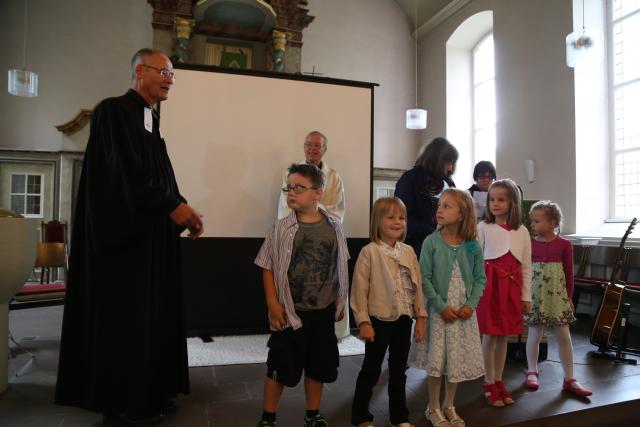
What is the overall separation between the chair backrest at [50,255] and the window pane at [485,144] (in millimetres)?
7702

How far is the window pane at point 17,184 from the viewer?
8.38m

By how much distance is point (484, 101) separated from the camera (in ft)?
31.1

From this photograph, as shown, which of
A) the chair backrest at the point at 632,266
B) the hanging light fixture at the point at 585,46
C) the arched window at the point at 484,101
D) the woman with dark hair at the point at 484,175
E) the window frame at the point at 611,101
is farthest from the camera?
the arched window at the point at 484,101

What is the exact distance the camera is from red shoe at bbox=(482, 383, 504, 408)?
2.47 meters

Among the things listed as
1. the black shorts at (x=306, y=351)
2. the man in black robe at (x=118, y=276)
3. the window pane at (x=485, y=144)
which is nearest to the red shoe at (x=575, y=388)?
the black shorts at (x=306, y=351)

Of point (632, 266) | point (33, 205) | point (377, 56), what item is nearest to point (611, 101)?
point (632, 266)

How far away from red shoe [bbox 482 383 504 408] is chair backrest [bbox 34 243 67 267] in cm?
375

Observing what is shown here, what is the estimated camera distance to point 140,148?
2.12 meters

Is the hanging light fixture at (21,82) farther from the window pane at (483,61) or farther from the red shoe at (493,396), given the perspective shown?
the window pane at (483,61)

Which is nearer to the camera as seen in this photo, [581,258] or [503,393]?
[503,393]

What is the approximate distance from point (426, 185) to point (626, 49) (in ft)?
17.7

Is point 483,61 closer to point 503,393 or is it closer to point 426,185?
point 426,185

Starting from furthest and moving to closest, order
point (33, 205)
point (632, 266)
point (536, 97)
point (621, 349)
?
point (33, 205)
point (536, 97)
point (632, 266)
point (621, 349)

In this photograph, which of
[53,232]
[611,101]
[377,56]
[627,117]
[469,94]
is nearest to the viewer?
[627,117]
